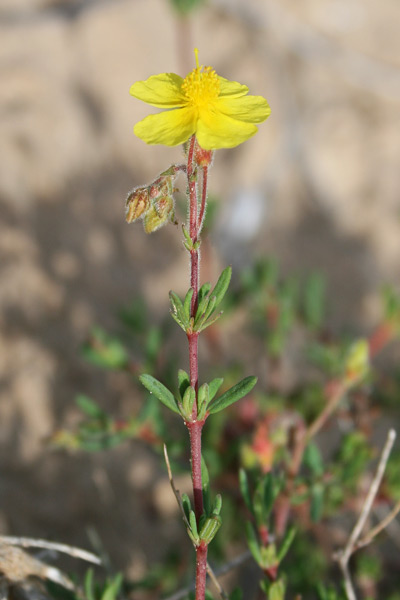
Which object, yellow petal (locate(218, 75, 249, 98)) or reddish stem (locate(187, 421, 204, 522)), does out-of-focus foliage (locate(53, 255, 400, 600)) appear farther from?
yellow petal (locate(218, 75, 249, 98))

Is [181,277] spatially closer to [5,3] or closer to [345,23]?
[5,3]

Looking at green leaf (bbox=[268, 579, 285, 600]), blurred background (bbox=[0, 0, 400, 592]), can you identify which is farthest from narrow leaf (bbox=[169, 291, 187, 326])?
blurred background (bbox=[0, 0, 400, 592])

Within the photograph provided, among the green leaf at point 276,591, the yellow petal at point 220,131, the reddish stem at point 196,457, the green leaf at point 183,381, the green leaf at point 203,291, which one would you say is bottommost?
the green leaf at point 276,591

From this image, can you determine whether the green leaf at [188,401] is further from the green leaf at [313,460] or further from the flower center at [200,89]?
the green leaf at [313,460]

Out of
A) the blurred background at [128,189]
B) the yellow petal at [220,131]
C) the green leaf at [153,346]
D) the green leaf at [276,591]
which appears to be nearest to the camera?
the yellow petal at [220,131]

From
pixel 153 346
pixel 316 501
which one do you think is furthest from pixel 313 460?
pixel 153 346

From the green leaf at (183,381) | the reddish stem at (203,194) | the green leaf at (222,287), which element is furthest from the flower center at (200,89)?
the green leaf at (183,381)

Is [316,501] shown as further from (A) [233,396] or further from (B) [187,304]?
(B) [187,304]
